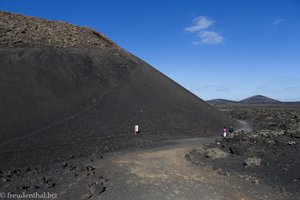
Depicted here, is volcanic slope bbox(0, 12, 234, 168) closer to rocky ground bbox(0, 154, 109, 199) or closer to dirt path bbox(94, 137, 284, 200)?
rocky ground bbox(0, 154, 109, 199)

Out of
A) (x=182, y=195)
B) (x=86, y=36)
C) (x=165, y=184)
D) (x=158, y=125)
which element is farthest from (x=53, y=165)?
(x=86, y=36)

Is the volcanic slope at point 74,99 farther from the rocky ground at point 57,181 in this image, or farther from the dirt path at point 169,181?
the dirt path at point 169,181

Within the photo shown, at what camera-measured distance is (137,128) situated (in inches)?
882

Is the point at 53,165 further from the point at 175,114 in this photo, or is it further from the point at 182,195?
the point at 175,114

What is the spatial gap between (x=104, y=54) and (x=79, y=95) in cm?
851

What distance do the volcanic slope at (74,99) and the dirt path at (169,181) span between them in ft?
14.8

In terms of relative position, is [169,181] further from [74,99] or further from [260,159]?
[74,99]

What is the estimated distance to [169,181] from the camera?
12.0 metres

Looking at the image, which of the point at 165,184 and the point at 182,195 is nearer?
the point at 182,195

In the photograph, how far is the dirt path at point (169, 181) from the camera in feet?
35.4

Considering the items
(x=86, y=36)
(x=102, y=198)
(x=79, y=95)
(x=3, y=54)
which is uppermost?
(x=86, y=36)

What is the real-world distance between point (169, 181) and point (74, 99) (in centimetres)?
1293

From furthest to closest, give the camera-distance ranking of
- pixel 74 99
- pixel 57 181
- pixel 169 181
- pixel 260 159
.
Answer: pixel 74 99, pixel 260 159, pixel 57 181, pixel 169 181

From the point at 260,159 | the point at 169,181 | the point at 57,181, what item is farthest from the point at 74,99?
the point at 260,159
